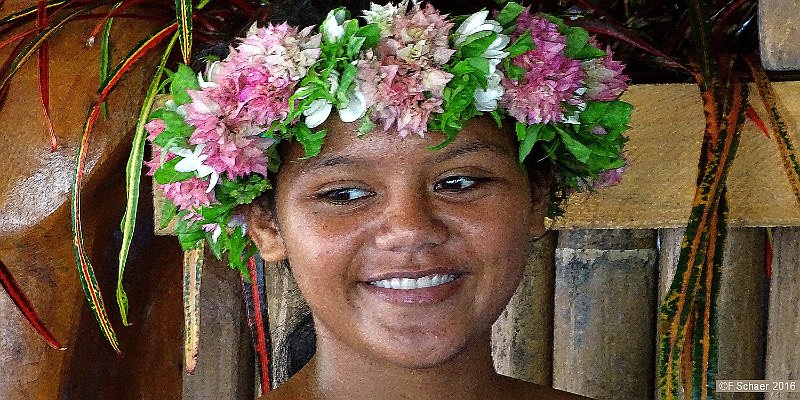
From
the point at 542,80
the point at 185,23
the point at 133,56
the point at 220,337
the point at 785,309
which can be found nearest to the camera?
the point at 542,80

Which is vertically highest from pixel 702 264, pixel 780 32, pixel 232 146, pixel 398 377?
pixel 780 32

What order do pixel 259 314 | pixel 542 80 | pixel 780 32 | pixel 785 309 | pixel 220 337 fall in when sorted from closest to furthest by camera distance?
pixel 780 32 → pixel 542 80 → pixel 785 309 → pixel 259 314 → pixel 220 337

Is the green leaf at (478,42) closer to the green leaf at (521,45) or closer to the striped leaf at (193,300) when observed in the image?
the green leaf at (521,45)

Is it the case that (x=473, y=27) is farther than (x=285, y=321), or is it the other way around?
(x=285, y=321)

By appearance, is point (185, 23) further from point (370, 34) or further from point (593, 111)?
point (593, 111)

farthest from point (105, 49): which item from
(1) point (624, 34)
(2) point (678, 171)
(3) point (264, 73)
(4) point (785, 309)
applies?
(4) point (785, 309)

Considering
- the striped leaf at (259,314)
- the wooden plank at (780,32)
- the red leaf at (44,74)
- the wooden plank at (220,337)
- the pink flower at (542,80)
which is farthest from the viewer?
the wooden plank at (220,337)

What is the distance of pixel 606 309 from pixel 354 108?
0.69 m

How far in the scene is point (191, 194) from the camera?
49.1 inches

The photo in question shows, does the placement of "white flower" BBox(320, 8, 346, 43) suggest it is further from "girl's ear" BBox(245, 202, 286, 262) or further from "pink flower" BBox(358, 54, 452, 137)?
"girl's ear" BBox(245, 202, 286, 262)

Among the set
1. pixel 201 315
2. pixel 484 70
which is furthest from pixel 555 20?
pixel 201 315

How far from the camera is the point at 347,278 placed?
3.98 ft

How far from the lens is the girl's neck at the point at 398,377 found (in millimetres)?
1316

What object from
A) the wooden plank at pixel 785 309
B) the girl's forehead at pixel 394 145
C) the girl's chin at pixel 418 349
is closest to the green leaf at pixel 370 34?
the girl's forehead at pixel 394 145
